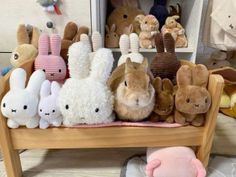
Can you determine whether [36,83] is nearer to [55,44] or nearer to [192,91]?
[55,44]

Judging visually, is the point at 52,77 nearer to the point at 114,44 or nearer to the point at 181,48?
the point at 114,44

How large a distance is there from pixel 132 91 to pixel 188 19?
0.65 meters

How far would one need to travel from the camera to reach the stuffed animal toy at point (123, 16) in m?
1.17

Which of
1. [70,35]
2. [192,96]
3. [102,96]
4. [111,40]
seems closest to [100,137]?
[102,96]

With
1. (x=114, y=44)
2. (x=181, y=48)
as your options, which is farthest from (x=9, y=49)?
(x=181, y=48)

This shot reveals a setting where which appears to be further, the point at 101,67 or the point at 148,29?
the point at 148,29

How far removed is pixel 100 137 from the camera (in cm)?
72

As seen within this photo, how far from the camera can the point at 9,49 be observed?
1009 millimetres

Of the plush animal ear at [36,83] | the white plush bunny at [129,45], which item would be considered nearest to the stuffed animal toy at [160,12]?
the white plush bunny at [129,45]

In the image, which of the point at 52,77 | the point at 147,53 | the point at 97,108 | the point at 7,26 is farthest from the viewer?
the point at 147,53

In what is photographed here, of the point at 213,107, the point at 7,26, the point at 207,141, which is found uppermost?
the point at 7,26

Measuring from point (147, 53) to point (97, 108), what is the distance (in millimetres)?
637

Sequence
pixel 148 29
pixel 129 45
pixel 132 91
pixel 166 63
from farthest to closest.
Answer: pixel 148 29
pixel 129 45
pixel 166 63
pixel 132 91

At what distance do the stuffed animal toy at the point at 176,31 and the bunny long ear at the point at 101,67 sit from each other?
50 centimetres
